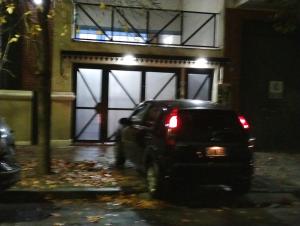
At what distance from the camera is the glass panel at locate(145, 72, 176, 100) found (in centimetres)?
1606

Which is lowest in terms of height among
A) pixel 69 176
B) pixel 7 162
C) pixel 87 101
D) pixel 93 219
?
pixel 93 219

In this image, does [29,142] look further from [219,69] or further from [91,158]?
[219,69]

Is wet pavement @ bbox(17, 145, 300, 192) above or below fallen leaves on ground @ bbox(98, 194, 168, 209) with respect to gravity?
above

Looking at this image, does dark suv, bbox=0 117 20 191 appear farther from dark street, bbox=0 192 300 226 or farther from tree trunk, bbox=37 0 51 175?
tree trunk, bbox=37 0 51 175

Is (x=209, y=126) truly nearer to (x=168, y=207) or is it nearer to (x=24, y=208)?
(x=168, y=207)

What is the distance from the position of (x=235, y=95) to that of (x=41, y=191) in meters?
8.60

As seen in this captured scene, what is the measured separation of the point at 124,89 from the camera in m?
15.8

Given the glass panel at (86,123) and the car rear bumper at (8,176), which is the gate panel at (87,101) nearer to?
the glass panel at (86,123)

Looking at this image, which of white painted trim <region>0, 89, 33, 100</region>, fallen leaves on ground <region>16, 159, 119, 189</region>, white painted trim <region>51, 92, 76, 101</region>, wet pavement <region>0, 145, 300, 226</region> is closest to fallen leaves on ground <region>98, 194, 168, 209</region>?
wet pavement <region>0, 145, 300, 226</region>

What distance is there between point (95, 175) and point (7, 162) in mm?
3290

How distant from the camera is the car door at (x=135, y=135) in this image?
31.6 feet

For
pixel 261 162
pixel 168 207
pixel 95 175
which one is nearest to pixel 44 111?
pixel 95 175

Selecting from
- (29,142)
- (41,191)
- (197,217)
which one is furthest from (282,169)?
(29,142)

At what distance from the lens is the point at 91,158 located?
41.9 feet
